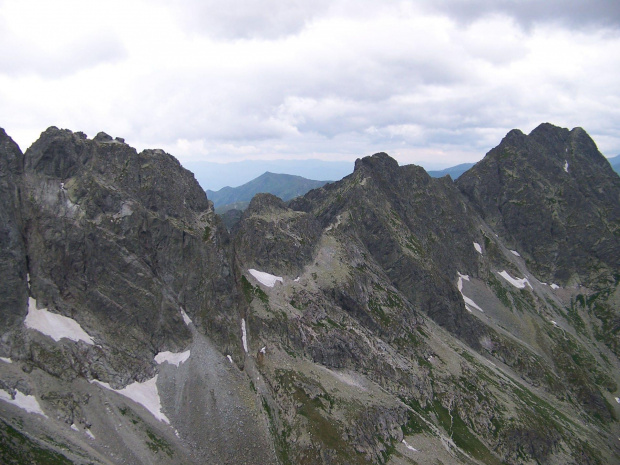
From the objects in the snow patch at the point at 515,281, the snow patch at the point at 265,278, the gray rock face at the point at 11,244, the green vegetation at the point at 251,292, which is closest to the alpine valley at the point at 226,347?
the gray rock face at the point at 11,244

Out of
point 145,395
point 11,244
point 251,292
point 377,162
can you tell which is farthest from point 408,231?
point 11,244

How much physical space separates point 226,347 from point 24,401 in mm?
40252

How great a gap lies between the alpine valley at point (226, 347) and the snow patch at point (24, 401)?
1.07 feet

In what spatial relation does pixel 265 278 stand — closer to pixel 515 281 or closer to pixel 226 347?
pixel 226 347

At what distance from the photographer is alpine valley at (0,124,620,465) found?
237ft

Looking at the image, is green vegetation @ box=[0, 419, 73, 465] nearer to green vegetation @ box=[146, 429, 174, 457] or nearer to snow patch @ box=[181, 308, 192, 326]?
green vegetation @ box=[146, 429, 174, 457]

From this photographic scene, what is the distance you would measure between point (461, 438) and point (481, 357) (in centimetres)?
→ 4451

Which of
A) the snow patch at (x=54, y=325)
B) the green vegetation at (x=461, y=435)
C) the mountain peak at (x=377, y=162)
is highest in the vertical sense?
the mountain peak at (x=377, y=162)

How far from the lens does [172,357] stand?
290 ft

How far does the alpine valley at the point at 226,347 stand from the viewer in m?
72.2

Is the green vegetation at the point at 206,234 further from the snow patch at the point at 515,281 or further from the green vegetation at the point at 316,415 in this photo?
the snow patch at the point at 515,281

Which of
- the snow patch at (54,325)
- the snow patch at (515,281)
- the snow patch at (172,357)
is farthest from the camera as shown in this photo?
the snow patch at (515,281)

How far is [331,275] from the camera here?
126875 mm

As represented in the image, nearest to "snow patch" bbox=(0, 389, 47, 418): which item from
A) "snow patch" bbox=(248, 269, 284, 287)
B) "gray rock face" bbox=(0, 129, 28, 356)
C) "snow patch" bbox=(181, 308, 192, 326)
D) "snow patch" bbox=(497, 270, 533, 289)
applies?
"gray rock face" bbox=(0, 129, 28, 356)
